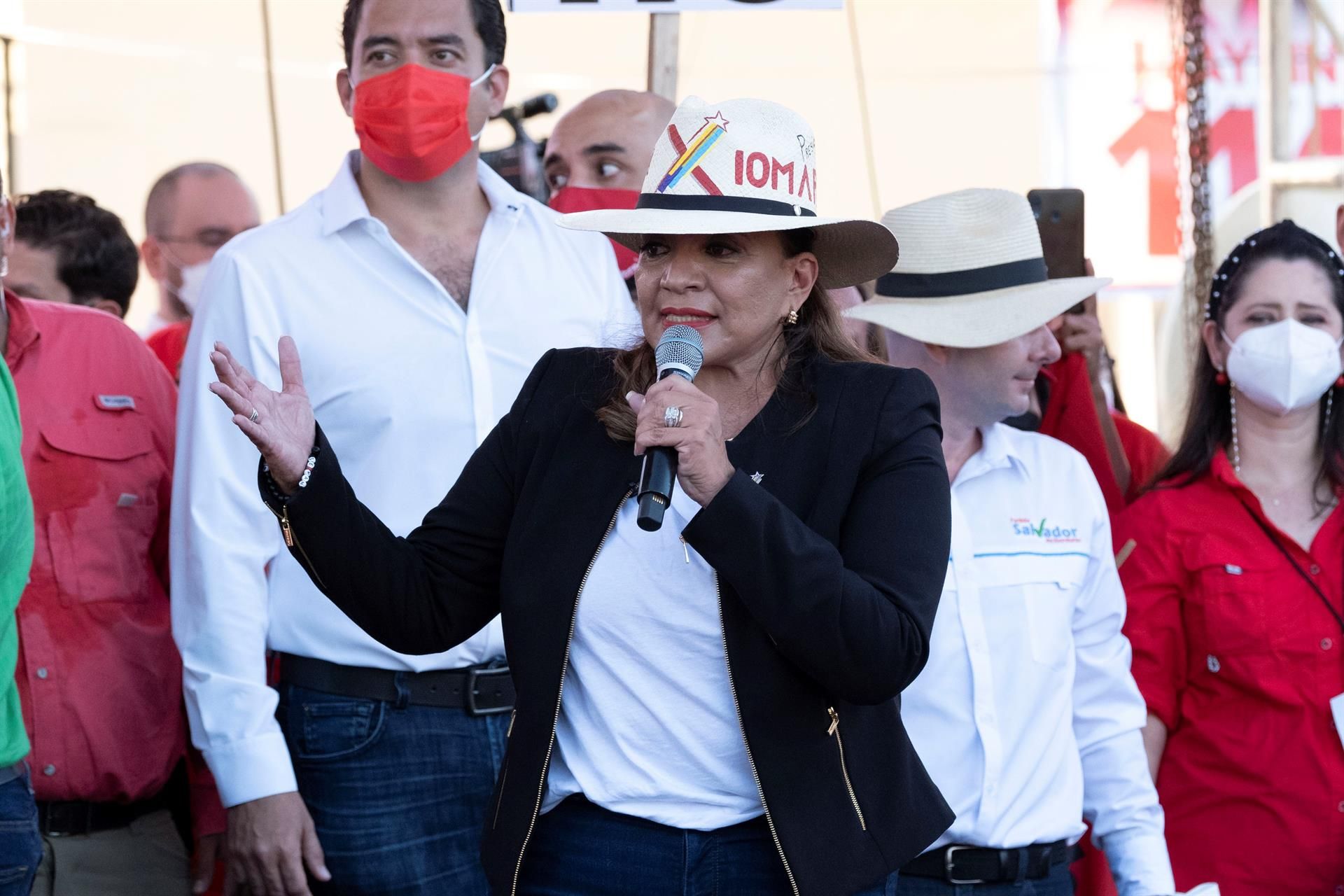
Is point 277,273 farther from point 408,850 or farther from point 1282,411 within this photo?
point 1282,411

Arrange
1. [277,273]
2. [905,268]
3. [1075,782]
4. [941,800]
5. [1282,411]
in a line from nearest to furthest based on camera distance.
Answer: [941,800] < [1075,782] < [277,273] < [905,268] < [1282,411]

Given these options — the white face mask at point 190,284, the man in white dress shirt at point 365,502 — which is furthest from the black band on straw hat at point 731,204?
the white face mask at point 190,284

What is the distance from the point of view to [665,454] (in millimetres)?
2070

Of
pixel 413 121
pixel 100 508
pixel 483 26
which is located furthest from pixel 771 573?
pixel 483 26

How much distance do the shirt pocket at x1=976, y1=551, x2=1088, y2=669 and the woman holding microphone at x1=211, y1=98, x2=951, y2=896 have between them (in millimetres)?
774

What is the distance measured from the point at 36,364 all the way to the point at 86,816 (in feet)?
3.06

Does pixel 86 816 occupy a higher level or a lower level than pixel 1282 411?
lower

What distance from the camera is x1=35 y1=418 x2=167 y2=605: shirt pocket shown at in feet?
11.1

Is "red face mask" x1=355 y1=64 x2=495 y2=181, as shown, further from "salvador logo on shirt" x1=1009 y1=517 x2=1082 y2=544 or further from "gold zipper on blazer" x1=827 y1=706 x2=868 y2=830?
"gold zipper on blazer" x1=827 y1=706 x2=868 y2=830

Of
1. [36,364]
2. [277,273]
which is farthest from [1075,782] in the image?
[36,364]

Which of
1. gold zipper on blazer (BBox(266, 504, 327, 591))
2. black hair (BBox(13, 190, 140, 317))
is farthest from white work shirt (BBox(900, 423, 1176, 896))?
black hair (BBox(13, 190, 140, 317))

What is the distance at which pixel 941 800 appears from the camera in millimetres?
2387

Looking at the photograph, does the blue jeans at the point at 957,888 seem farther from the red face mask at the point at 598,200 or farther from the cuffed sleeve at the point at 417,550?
the red face mask at the point at 598,200

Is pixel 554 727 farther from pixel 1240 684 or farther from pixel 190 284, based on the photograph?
pixel 190 284
